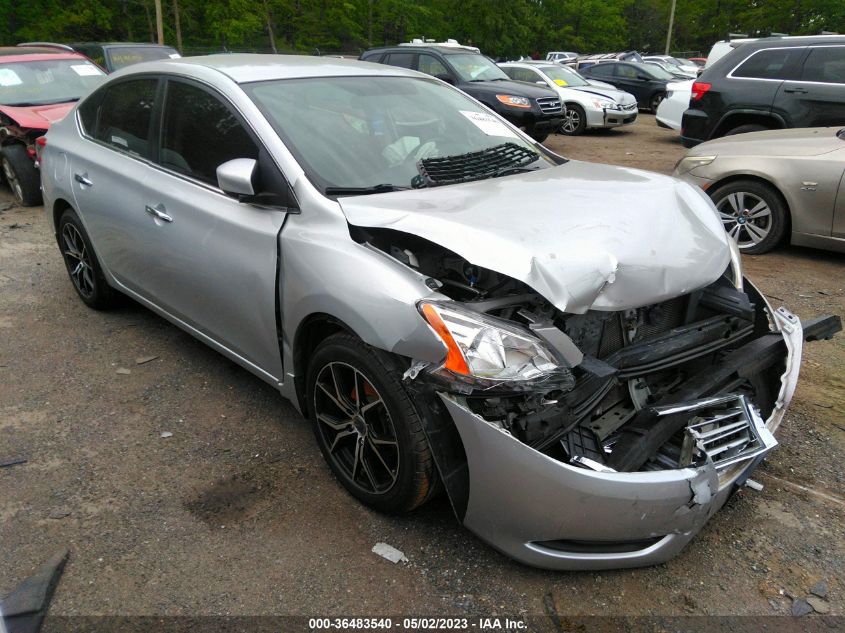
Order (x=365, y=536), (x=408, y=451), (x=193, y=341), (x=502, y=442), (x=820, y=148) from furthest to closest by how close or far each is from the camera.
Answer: (x=820, y=148), (x=193, y=341), (x=365, y=536), (x=408, y=451), (x=502, y=442)

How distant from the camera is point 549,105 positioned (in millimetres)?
11742

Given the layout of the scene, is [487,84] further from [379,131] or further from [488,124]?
[379,131]

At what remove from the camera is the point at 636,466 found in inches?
87.1

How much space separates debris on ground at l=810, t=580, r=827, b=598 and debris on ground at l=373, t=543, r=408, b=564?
1478mm

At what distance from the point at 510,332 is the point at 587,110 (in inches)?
527

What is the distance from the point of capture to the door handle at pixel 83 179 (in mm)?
4123

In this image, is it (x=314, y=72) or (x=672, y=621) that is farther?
(x=314, y=72)

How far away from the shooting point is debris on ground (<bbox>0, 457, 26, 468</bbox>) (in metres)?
3.09

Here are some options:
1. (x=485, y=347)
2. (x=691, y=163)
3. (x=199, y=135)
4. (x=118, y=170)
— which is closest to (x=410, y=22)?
(x=691, y=163)

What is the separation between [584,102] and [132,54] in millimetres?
9185

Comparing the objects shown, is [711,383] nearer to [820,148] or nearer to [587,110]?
[820,148]

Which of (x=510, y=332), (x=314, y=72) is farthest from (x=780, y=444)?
(x=314, y=72)

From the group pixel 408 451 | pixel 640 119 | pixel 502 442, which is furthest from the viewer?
pixel 640 119

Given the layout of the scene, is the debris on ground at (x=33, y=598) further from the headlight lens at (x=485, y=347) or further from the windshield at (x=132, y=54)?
the windshield at (x=132, y=54)
